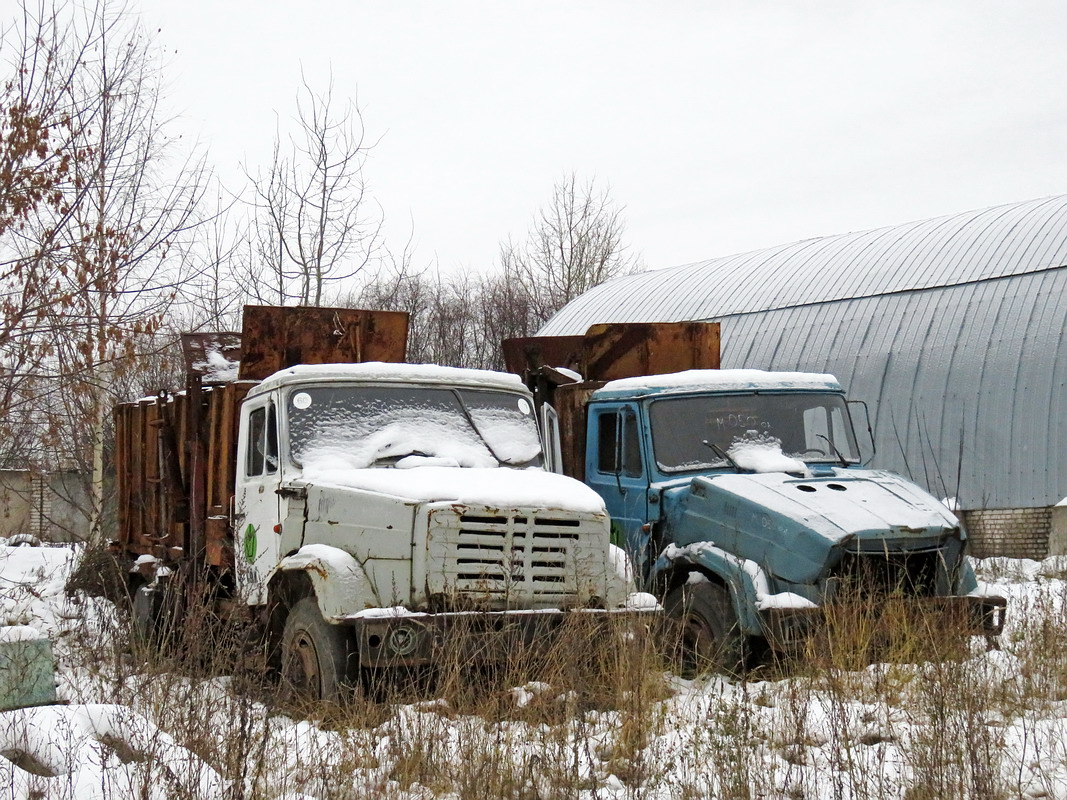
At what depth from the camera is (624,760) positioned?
5.54 metres

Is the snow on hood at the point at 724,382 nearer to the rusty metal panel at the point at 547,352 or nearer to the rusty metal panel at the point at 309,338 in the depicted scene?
the rusty metal panel at the point at 547,352

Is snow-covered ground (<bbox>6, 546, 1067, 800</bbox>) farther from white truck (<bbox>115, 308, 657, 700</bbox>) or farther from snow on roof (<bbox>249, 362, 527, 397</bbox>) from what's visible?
snow on roof (<bbox>249, 362, 527, 397</bbox>)

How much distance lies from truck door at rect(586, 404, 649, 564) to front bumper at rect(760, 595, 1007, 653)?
144 centimetres

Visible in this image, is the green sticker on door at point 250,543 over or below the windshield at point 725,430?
below

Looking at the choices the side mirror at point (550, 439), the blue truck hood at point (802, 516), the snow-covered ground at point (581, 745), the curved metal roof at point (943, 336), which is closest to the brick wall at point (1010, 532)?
the curved metal roof at point (943, 336)

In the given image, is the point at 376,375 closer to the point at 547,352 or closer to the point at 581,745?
the point at 581,745

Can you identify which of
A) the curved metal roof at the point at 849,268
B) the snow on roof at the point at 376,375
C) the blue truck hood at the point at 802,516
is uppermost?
the curved metal roof at the point at 849,268

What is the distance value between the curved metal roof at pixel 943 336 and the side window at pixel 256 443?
9.33 meters

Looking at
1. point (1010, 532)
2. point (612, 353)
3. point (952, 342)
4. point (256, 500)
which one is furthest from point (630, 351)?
point (952, 342)

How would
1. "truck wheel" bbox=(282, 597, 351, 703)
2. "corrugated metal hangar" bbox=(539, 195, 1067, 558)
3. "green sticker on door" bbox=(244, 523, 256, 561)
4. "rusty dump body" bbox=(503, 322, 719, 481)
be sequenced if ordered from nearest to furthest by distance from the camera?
"truck wheel" bbox=(282, 597, 351, 703) < "green sticker on door" bbox=(244, 523, 256, 561) < "rusty dump body" bbox=(503, 322, 719, 481) < "corrugated metal hangar" bbox=(539, 195, 1067, 558)

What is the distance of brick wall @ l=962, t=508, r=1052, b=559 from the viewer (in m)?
15.9

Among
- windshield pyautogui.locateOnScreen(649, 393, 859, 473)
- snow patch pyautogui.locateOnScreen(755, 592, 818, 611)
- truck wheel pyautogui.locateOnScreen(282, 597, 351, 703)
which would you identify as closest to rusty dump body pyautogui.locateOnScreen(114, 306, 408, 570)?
truck wheel pyautogui.locateOnScreen(282, 597, 351, 703)

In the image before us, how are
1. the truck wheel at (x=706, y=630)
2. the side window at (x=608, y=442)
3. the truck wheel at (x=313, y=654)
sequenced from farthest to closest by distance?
the side window at (x=608, y=442)
the truck wheel at (x=706, y=630)
the truck wheel at (x=313, y=654)

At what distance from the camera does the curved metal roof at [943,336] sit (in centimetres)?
1642
